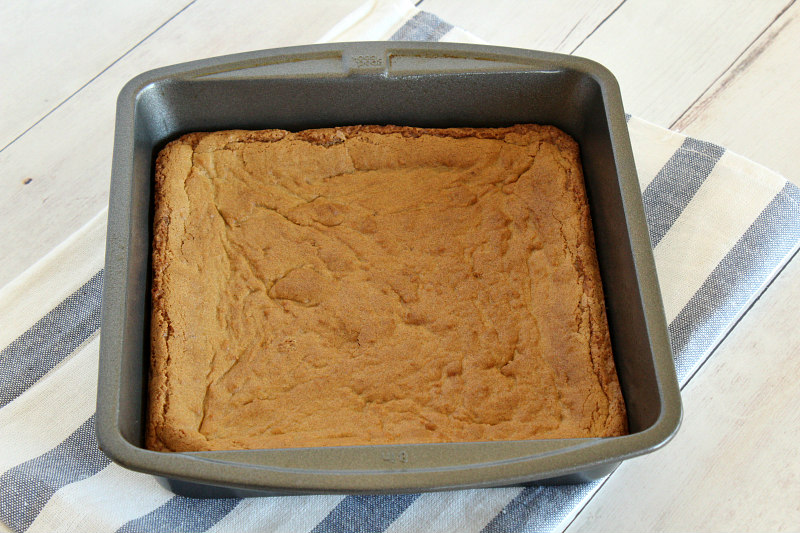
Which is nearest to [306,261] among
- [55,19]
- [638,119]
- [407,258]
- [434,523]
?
[407,258]

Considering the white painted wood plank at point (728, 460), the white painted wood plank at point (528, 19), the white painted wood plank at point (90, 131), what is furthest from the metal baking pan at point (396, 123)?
the white painted wood plank at point (528, 19)

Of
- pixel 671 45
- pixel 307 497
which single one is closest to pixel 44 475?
pixel 307 497

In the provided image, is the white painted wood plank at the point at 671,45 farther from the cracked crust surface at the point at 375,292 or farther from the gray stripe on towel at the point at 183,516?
the gray stripe on towel at the point at 183,516

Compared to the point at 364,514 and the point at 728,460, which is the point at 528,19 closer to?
the point at 728,460

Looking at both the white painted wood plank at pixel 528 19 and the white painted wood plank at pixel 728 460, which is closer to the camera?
the white painted wood plank at pixel 728 460

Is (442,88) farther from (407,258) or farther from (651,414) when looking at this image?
(651,414)

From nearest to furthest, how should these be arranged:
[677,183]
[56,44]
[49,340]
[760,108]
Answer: [49,340] < [677,183] < [760,108] < [56,44]
